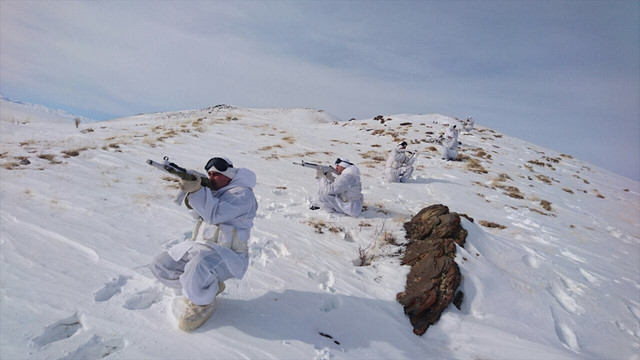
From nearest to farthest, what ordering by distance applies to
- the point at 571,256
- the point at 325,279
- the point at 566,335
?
the point at 566,335, the point at 325,279, the point at 571,256

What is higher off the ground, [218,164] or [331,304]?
[218,164]

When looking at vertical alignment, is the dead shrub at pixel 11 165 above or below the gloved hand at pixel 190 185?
below

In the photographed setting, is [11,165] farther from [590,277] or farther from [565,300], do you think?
[590,277]

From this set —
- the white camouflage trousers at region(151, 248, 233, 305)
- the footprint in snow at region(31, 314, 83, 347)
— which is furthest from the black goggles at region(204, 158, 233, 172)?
the footprint in snow at region(31, 314, 83, 347)

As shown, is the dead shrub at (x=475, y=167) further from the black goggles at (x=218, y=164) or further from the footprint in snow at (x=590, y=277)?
the black goggles at (x=218, y=164)

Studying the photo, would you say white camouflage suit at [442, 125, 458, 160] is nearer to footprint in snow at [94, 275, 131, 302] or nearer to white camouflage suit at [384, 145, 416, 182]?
white camouflage suit at [384, 145, 416, 182]

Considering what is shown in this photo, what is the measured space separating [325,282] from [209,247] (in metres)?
1.68

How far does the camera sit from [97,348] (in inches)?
91.1

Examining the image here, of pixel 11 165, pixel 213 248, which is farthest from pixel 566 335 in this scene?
pixel 11 165

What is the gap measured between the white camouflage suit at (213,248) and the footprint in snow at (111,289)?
53cm

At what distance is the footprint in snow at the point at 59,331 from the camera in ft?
7.52

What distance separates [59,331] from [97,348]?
0.39 meters

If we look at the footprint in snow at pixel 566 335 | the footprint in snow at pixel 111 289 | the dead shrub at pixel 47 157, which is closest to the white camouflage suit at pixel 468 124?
the footprint in snow at pixel 566 335

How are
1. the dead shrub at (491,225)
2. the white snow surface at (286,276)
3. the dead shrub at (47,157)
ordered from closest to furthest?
the white snow surface at (286,276)
the dead shrub at (47,157)
the dead shrub at (491,225)
